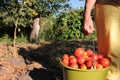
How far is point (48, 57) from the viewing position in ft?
21.4

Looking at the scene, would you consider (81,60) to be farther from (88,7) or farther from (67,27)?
(67,27)

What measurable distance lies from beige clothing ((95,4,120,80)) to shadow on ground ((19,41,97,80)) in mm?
1518

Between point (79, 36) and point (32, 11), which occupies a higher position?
point (32, 11)

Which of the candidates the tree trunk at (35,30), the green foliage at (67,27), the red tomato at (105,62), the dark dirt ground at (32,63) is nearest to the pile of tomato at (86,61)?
the red tomato at (105,62)

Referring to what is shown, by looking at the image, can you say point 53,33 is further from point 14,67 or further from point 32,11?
point 14,67

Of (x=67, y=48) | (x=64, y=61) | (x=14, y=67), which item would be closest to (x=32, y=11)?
(x=67, y=48)

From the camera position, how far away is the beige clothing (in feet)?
12.6

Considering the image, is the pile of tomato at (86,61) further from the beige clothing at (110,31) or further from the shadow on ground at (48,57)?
the shadow on ground at (48,57)

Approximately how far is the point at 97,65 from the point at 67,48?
3.87 meters

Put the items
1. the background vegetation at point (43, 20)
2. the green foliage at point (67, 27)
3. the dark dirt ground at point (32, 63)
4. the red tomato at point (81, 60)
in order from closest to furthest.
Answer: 1. the red tomato at point (81, 60)
2. the dark dirt ground at point (32, 63)
3. the background vegetation at point (43, 20)
4. the green foliage at point (67, 27)

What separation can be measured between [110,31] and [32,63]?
7.28 ft

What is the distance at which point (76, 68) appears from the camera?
148 inches

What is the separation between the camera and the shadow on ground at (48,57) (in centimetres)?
536

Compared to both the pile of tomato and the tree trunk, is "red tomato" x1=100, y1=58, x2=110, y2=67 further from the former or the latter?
the tree trunk
